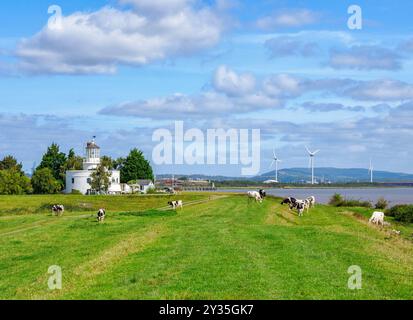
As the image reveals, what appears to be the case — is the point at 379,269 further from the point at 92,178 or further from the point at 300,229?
the point at 92,178

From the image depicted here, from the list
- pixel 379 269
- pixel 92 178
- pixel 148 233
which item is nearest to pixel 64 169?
pixel 92 178

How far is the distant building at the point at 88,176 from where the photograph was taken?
13275 centimetres

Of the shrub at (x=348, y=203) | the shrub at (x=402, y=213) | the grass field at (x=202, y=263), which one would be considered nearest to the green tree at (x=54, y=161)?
the shrub at (x=348, y=203)

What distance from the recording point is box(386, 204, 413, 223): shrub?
6650 centimetres

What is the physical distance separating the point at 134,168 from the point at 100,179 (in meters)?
29.4

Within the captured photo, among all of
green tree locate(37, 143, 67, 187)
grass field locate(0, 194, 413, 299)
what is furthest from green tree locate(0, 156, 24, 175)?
grass field locate(0, 194, 413, 299)

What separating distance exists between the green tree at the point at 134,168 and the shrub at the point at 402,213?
89134 mm

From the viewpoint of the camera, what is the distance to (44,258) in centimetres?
2683

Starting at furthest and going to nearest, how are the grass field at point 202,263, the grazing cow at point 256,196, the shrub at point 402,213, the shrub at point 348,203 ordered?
1. the shrub at point 348,203
2. the grazing cow at point 256,196
3. the shrub at point 402,213
4. the grass field at point 202,263

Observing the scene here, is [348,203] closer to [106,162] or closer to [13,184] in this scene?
[106,162]

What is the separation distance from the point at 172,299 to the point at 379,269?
→ 870 centimetres

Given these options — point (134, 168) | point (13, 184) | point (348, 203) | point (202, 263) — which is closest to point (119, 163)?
point (134, 168)

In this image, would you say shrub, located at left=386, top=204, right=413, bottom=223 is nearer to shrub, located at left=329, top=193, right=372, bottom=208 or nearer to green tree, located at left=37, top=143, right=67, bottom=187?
shrub, located at left=329, top=193, right=372, bottom=208

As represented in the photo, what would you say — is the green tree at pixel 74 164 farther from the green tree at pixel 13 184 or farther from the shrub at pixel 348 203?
the shrub at pixel 348 203
